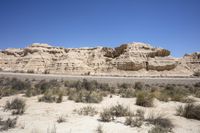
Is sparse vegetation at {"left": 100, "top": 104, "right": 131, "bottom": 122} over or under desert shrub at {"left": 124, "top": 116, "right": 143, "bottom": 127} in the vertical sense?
over

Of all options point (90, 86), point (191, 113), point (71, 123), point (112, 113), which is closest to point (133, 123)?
point (112, 113)

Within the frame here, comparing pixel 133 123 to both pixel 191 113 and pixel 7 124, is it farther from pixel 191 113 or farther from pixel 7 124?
pixel 7 124

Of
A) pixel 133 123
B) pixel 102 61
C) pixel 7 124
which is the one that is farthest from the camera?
pixel 102 61

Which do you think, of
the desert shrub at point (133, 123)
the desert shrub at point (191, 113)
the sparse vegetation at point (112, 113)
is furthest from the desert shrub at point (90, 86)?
the desert shrub at point (133, 123)

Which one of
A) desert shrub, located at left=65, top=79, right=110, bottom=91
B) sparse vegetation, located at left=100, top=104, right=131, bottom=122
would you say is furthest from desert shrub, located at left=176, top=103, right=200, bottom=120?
desert shrub, located at left=65, top=79, right=110, bottom=91

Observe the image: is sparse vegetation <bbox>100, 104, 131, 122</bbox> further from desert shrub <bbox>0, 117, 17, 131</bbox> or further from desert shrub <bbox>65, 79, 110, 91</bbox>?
desert shrub <bbox>65, 79, 110, 91</bbox>

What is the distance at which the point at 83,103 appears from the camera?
37.8 ft

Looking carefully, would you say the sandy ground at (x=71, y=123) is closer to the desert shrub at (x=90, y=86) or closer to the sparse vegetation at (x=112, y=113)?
the sparse vegetation at (x=112, y=113)

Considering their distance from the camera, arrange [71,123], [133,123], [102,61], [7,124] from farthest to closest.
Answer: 1. [102,61]
2. [71,123]
3. [133,123]
4. [7,124]

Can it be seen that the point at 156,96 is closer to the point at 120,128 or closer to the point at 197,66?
the point at 120,128

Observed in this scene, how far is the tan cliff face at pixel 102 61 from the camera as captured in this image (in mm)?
58938

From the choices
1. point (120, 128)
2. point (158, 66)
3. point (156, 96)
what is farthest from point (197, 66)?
point (120, 128)

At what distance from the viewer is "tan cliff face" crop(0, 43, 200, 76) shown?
5894cm

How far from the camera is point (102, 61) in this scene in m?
66.9
